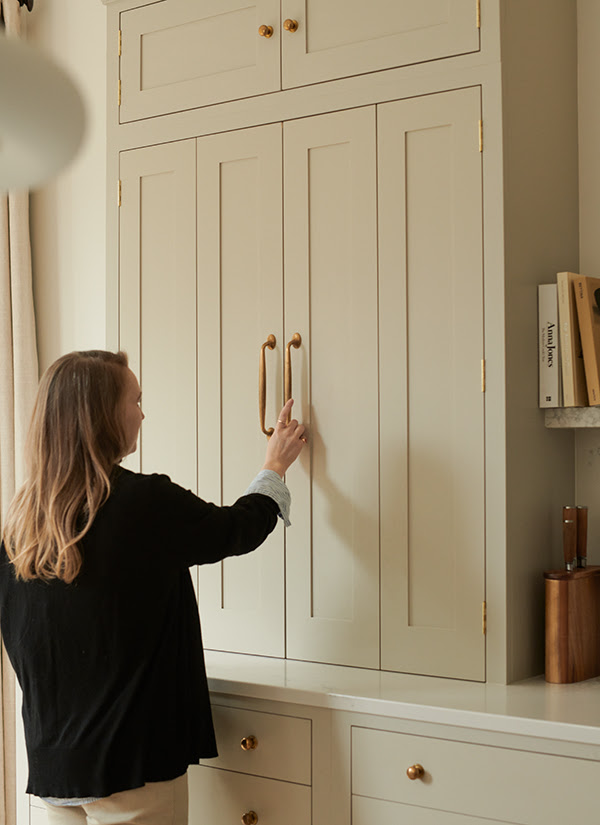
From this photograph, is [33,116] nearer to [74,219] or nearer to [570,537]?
[570,537]

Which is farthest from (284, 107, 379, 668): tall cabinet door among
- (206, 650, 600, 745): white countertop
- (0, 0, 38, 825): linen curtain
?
(0, 0, 38, 825): linen curtain

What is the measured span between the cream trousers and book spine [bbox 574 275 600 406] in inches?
43.8

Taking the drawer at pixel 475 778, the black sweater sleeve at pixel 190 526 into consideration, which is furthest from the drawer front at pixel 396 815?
the black sweater sleeve at pixel 190 526

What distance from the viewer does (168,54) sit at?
2.34 m

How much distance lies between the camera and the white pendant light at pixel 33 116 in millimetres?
865


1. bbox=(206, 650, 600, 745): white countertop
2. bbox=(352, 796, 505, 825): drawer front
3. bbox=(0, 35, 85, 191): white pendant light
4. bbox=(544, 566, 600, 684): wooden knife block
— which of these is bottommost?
bbox=(352, 796, 505, 825): drawer front

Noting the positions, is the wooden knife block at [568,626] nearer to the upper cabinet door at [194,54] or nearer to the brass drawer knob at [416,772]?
the brass drawer knob at [416,772]

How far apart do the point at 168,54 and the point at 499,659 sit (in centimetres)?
158

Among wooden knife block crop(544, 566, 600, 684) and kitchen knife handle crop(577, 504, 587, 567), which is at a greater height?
kitchen knife handle crop(577, 504, 587, 567)

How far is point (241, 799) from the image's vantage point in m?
1.98

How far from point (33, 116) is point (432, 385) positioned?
1.23 meters

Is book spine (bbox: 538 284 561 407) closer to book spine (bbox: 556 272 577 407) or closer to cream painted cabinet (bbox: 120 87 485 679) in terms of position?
book spine (bbox: 556 272 577 407)

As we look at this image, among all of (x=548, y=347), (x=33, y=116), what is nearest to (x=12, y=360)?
(x=548, y=347)

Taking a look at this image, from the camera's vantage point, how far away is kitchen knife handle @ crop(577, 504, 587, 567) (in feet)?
6.63
